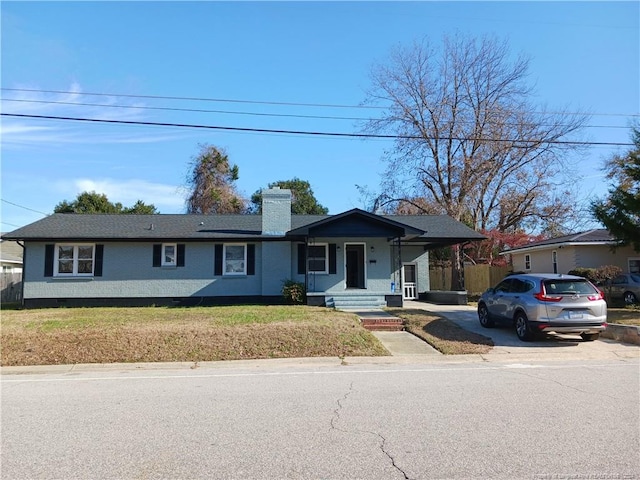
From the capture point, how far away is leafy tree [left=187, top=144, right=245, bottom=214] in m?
42.2

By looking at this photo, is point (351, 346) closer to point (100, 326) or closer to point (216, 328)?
point (216, 328)

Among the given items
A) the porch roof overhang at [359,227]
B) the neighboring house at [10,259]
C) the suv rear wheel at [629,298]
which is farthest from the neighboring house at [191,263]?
the neighboring house at [10,259]

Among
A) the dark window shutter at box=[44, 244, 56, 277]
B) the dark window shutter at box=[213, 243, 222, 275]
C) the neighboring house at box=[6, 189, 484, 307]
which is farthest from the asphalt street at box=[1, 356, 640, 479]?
the dark window shutter at box=[44, 244, 56, 277]

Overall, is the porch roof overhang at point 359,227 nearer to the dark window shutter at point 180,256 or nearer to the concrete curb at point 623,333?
the dark window shutter at point 180,256

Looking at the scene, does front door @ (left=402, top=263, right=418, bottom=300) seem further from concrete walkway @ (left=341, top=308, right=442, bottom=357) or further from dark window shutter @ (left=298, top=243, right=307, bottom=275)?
concrete walkway @ (left=341, top=308, right=442, bottom=357)

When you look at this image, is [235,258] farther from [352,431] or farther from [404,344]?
[352,431]

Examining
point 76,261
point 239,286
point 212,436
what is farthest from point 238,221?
point 212,436

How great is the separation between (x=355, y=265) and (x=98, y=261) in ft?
37.8

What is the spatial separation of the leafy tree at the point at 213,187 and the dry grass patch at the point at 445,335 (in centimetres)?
2923

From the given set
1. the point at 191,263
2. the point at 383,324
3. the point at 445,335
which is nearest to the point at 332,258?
the point at 191,263

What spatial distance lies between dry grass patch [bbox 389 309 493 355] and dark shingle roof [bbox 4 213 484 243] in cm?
771

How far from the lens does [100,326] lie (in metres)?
12.4

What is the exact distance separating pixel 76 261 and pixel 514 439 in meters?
20.6

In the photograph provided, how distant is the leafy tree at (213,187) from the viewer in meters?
42.2
